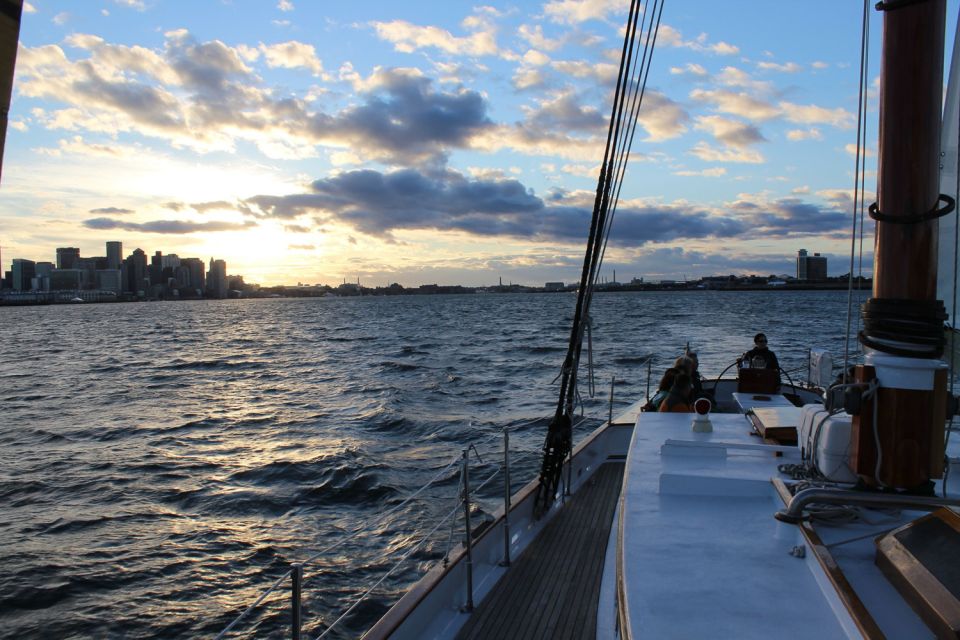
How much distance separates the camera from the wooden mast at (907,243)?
3041 mm

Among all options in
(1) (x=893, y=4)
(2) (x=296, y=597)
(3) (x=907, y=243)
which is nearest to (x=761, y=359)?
(3) (x=907, y=243)

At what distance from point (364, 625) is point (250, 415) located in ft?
49.1

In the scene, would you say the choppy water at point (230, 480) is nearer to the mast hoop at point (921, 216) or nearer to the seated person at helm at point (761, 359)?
the mast hoop at point (921, 216)

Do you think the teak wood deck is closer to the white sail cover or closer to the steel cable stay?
the steel cable stay

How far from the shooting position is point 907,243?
307 cm

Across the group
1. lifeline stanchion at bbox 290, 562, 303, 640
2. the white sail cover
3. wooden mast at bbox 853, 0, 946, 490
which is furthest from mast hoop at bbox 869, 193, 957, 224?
lifeline stanchion at bbox 290, 562, 303, 640

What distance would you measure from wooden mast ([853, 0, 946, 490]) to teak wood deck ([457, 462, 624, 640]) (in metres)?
2.65

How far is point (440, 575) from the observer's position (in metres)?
5.04

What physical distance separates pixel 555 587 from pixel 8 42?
530cm

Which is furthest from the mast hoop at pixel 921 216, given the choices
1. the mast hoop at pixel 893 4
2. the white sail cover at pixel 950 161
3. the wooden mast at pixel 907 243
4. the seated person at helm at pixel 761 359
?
the seated person at helm at pixel 761 359

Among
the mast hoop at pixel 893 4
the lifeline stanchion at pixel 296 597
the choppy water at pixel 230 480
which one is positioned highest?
the mast hoop at pixel 893 4

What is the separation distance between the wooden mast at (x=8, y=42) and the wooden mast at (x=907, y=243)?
131 inches

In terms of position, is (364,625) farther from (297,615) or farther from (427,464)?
(427,464)

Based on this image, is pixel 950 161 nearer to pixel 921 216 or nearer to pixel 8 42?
pixel 921 216
